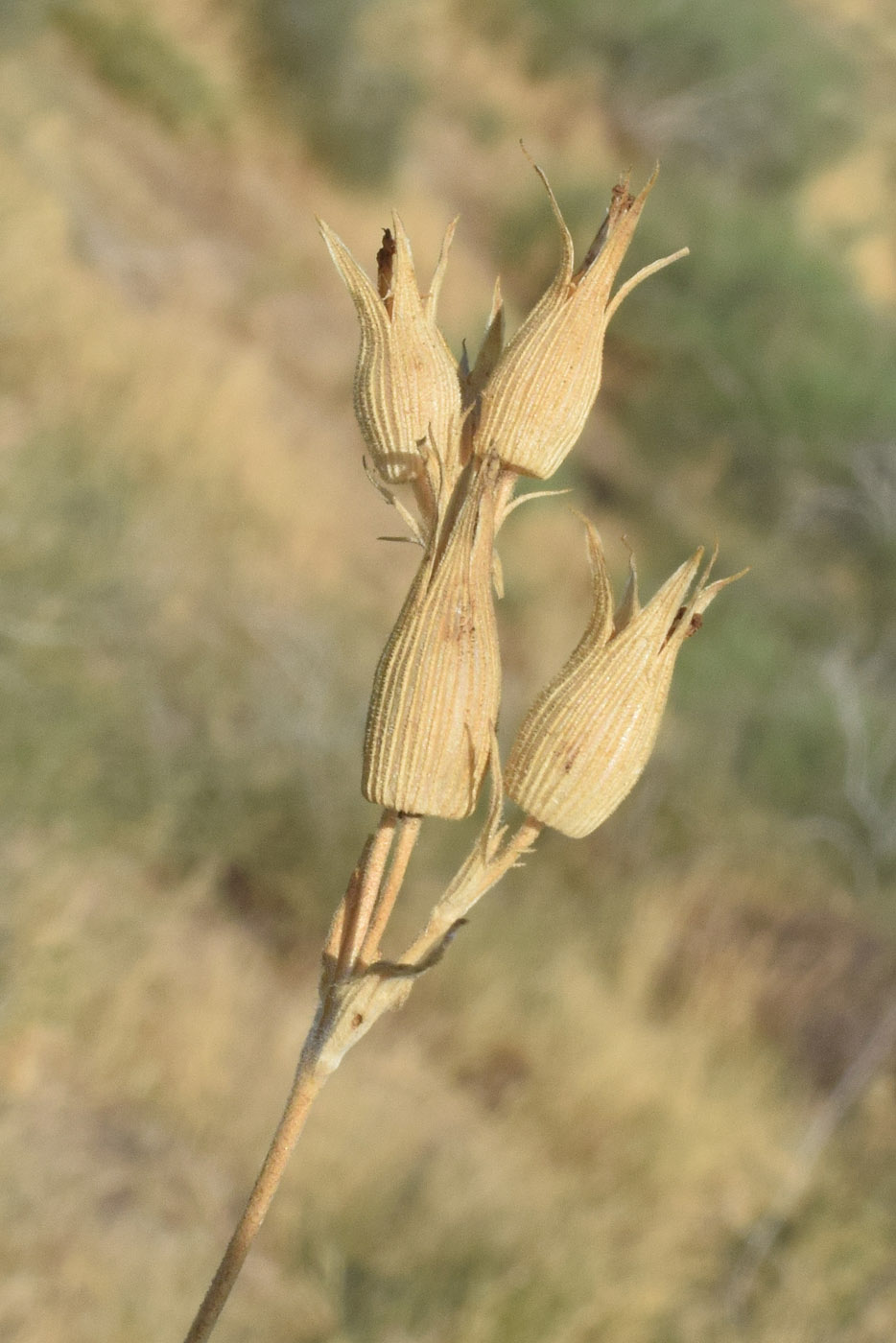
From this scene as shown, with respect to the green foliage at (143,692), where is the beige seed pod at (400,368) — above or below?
below

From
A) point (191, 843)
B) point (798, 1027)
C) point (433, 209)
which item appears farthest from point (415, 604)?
point (433, 209)

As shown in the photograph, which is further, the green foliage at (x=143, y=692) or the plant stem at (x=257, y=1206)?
the green foliage at (x=143, y=692)

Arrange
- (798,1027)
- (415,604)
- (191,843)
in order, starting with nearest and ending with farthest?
(415,604) → (191,843) → (798,1027)

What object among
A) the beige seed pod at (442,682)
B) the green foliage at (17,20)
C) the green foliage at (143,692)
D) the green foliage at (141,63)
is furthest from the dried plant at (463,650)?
the green foliage at (141,63)

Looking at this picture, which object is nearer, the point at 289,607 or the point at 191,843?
the point at 191,843

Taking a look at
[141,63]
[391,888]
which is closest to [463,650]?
[391,888]

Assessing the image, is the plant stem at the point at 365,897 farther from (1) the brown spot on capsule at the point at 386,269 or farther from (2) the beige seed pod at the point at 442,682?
(1) the brown spot on capsule at the point at 386,269

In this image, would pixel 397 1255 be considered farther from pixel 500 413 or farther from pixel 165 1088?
pixel 500 413
